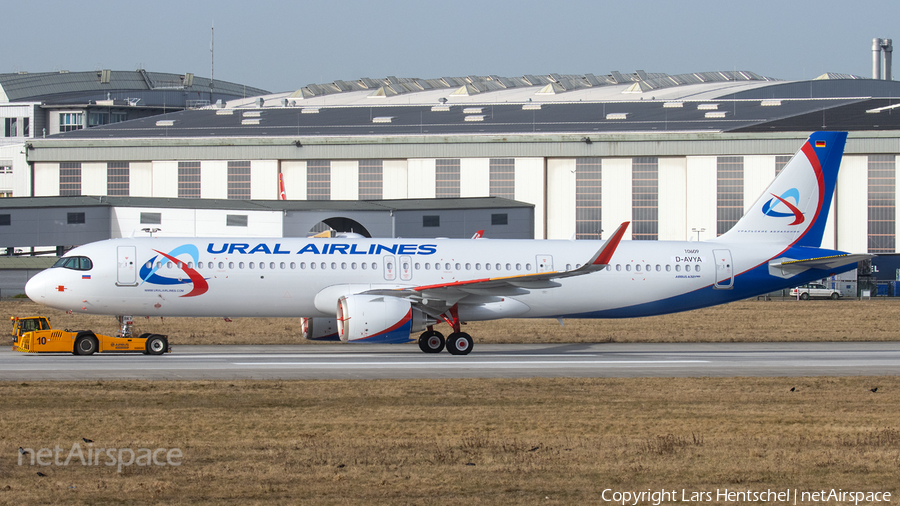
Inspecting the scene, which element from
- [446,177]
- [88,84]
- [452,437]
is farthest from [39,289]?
[88,84]

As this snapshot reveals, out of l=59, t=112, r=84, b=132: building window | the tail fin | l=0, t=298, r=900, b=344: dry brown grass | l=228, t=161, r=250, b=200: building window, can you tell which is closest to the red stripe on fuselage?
l=0, t=298, r=900, b=344: dry brown grass

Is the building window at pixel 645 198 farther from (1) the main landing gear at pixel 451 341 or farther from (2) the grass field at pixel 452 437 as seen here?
(2) the grass field at pixel 452 437

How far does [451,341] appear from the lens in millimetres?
33438

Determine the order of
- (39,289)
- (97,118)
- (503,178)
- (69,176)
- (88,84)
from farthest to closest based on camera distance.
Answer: (88,84) → (97,118) → (69,176) → (503,178) → (39,289)

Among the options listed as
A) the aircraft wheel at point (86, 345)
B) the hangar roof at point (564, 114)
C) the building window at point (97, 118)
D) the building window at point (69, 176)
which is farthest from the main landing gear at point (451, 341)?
the building window at point (97, 118)

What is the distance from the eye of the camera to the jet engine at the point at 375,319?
103ft

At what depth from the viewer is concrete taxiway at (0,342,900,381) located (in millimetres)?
26156

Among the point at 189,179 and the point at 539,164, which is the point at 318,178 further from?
the point at 539,164

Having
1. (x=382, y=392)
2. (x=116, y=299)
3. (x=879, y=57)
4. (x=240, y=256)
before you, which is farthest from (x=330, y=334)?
(x=879, y=57)

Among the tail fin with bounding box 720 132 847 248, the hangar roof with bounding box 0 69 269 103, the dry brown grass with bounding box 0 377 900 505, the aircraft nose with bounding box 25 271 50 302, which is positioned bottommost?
the dry brown grass with bounding box 0 377 900 505

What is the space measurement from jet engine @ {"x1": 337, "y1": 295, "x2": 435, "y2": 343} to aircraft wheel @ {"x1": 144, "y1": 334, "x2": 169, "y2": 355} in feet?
18.9

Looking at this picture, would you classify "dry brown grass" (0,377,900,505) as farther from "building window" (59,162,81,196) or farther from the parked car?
"building window" (59,162,81,196)

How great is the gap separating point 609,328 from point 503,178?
113 feet

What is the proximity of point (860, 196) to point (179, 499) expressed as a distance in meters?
73.1
